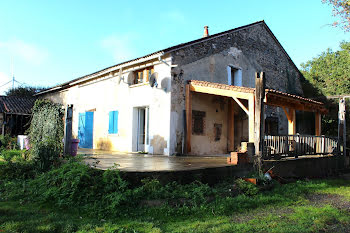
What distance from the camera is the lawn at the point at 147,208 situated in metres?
3.95

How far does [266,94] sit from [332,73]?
11.9m

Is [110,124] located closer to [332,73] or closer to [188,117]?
[188,117]

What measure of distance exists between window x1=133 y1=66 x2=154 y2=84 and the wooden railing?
556 cm

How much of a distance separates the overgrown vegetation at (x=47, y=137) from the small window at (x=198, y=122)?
16.7 feet

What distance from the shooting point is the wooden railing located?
848 centimetres

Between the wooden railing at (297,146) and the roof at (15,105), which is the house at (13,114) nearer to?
the roof at (15,105)

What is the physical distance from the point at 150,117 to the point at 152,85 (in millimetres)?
1277

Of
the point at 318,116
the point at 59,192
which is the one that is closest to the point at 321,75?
the point at 318,116

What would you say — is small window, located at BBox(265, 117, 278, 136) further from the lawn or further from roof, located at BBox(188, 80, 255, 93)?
the lawn

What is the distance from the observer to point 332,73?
58.2 ft

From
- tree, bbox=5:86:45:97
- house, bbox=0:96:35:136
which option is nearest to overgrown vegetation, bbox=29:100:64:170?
house, bbox=0:96:35:136

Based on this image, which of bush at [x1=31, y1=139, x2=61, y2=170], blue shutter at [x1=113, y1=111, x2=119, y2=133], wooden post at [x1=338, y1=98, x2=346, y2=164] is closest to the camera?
bush at [x1=31, y1=139, x2=61, y2=170]

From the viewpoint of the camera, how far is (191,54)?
11422mm

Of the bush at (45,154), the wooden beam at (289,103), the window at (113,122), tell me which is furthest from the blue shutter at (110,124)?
the wooden beam at (289,103)
